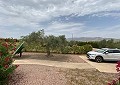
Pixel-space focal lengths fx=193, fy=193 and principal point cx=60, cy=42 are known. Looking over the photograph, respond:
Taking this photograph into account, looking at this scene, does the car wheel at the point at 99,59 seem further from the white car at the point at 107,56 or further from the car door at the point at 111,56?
the car door at the point at 111,56

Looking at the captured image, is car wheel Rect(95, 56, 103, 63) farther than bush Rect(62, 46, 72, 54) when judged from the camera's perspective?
No

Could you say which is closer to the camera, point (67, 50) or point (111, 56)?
point (111, 56)

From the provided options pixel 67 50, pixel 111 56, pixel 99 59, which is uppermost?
pixel 67 50

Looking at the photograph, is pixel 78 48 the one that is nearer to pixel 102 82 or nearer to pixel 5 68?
pixel 102 82

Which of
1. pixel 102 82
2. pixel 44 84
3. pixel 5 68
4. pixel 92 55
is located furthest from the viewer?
pixel 92 55

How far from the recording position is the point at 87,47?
84.1 feet

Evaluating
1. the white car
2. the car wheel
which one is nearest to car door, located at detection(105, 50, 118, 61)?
the white car

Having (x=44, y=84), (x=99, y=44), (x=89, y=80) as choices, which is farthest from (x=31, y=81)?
(x=99, y=44)

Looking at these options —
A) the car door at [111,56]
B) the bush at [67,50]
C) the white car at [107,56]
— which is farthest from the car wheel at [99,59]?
the bush at [67,50]

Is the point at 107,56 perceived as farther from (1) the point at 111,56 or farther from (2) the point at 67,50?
(2) the point at 67,50

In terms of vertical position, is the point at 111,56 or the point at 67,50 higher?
the point at 67,50

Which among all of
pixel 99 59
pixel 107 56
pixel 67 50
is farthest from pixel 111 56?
pixel 67 50

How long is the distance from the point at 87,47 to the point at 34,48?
6971 millimetres

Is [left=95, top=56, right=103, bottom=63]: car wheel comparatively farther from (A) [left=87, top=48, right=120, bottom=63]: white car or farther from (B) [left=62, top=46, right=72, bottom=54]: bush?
(B) [left=62, top=46, right=72, bottom=54]: bush
